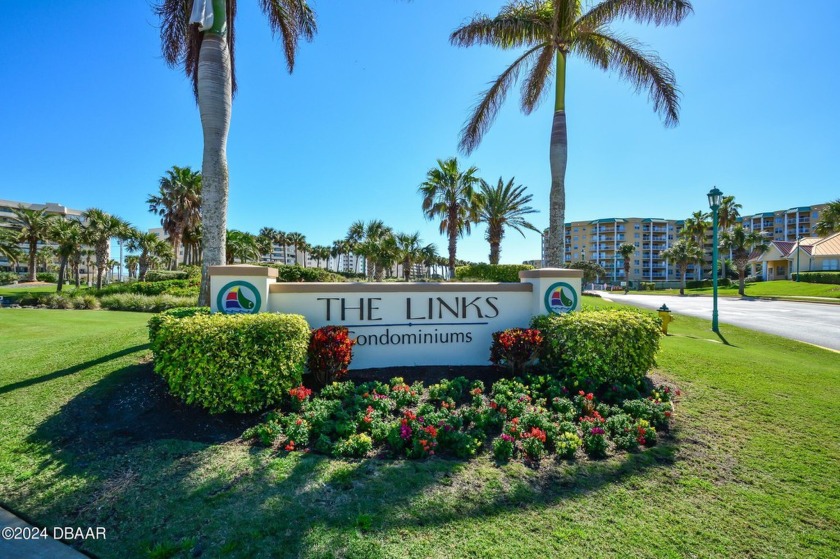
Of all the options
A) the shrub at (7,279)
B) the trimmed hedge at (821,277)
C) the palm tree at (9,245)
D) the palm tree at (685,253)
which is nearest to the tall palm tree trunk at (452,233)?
the palm tree at (685,253)

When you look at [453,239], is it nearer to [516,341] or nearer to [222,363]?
[516,341]

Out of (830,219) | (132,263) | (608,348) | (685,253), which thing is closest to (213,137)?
(608,348)

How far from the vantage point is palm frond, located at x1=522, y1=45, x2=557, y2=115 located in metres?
12.0

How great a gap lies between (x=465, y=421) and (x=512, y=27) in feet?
38.2

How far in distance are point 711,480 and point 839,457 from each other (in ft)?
6.00

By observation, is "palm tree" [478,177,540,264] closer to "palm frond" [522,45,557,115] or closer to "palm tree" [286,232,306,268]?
"palm frond" [522,45,557,115]

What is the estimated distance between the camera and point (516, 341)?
6.46 m

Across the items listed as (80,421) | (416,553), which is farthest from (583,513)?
(80,421)

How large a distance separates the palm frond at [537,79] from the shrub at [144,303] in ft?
63.2

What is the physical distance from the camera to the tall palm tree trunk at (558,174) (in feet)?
35.0

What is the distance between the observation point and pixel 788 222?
102 meters

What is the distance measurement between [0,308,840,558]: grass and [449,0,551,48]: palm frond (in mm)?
11237

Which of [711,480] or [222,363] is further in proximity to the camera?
[222,363]

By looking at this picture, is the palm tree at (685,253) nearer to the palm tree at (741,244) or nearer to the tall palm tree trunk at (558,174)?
the palm tree at (741,244)
